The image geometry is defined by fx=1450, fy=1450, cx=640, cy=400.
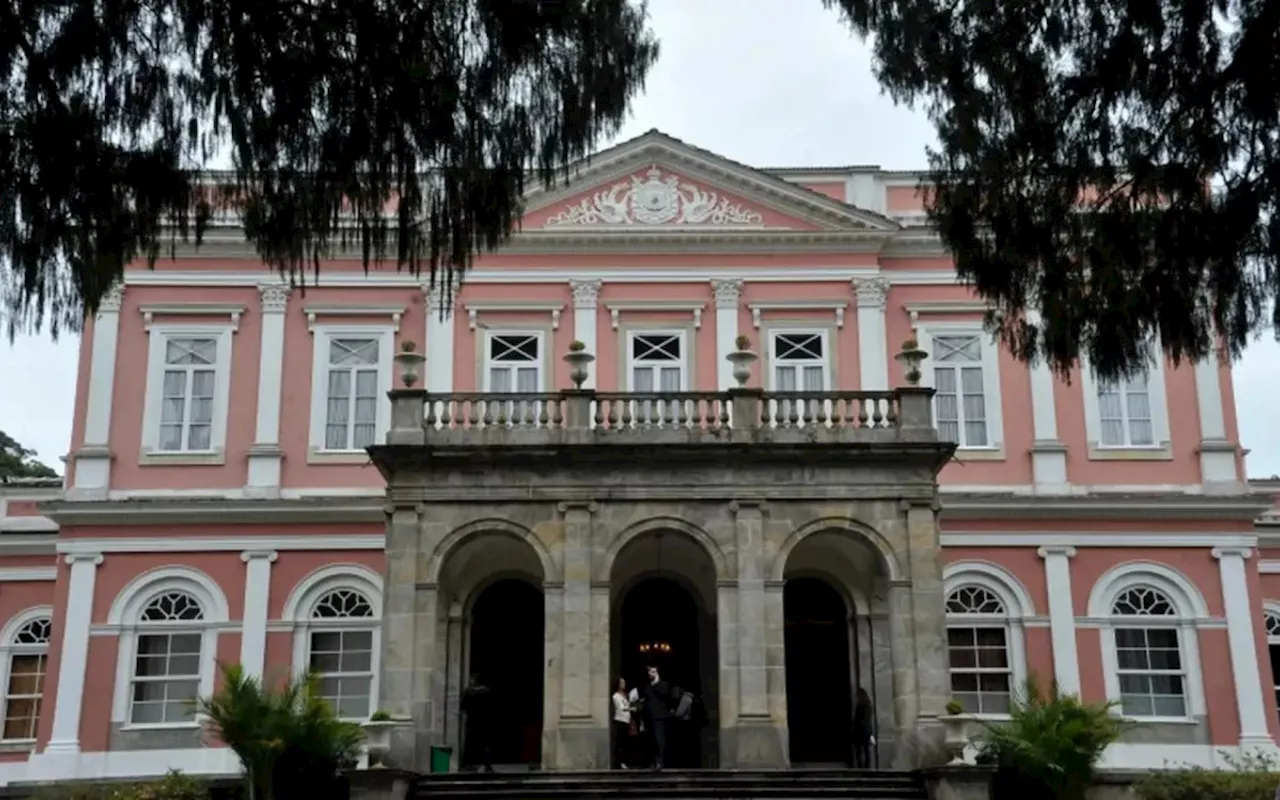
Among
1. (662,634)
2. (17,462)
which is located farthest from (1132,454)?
(17,462)

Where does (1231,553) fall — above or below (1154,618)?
above

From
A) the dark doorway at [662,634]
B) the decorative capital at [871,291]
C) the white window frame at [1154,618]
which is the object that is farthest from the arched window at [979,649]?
the decorative capital at [871,291]

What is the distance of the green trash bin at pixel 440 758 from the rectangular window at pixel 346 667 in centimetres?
491

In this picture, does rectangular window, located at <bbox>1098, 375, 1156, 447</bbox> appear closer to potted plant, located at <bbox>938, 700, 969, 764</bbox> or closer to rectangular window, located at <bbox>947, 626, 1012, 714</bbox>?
rectangular window, located at <bbox>947, 626, 1012, 714</bbox>

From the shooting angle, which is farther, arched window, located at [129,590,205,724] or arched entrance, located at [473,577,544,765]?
arched window, located at [129,590,205,724]

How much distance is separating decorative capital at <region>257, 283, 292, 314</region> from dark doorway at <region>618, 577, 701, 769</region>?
8051 mm

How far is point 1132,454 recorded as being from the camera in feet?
81.0

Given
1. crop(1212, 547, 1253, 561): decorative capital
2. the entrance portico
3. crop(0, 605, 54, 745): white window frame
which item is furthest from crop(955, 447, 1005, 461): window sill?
crop(0, 605, 54, 745): white window frame

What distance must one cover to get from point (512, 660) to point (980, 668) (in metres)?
7.69

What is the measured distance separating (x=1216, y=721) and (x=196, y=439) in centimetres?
1757

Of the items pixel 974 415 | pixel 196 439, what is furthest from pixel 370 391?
pixel 974 415

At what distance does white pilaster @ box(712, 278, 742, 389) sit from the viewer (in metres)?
25.0

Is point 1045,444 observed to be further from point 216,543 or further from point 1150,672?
point 216,543

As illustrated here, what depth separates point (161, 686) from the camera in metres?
23.9
